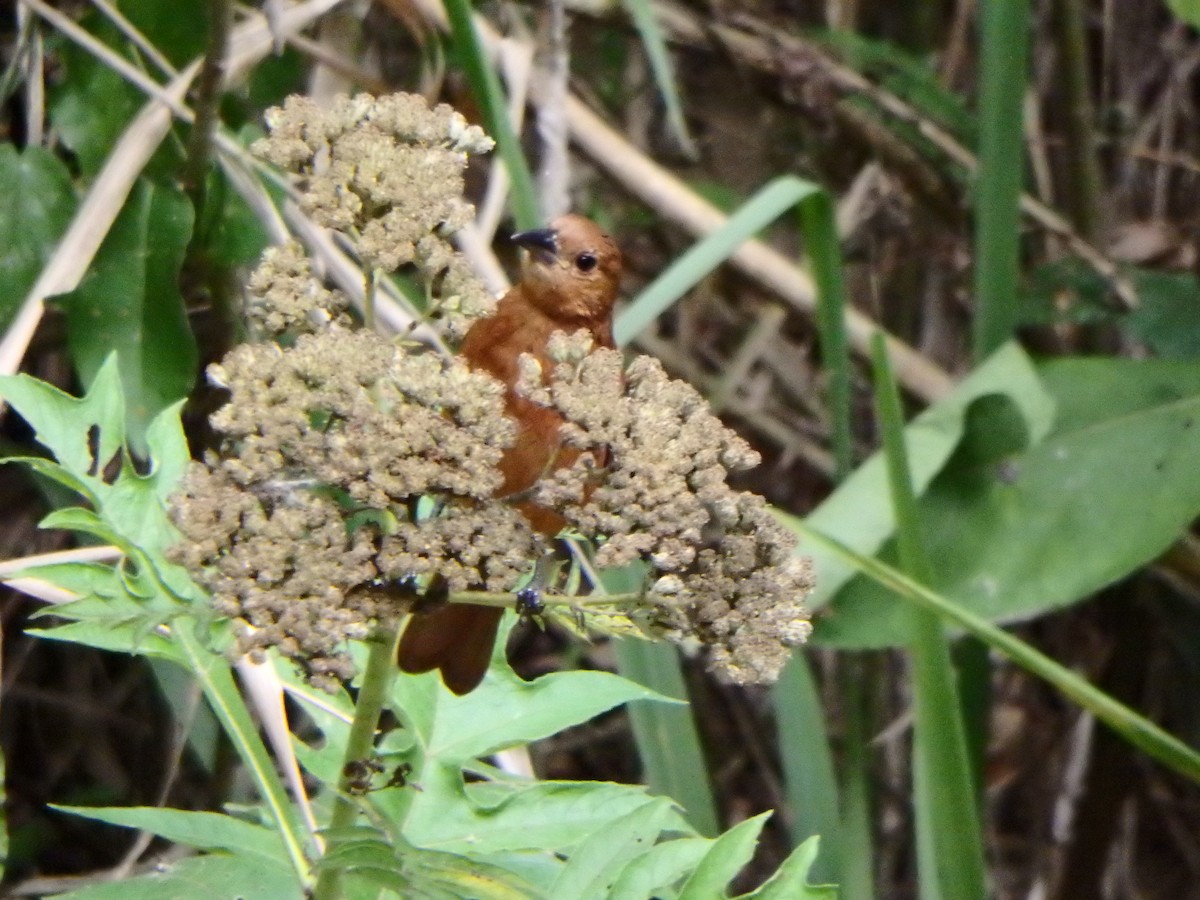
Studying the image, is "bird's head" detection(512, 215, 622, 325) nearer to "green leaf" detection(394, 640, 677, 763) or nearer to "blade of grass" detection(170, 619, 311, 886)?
"green leaf" detection(394, 640, 677, 763)

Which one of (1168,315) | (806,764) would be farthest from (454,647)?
(1168,315)

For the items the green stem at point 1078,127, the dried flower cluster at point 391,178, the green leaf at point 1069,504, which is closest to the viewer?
the dried flower cluster at point 391,178

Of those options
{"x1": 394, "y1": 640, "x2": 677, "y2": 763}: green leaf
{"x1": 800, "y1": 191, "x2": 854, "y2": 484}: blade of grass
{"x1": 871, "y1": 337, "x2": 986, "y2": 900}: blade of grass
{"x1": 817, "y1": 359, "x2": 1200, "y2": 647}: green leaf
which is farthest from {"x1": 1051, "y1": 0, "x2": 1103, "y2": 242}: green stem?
{"x1": 394, "y1": 640, "x2": 677, "y2": 763}: green leaf

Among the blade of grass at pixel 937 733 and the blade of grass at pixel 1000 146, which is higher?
the blade of grass at pixel 1000 146

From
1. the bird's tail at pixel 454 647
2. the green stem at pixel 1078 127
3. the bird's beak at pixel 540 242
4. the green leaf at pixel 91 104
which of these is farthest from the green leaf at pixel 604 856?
the green stem at pixel 1078 127

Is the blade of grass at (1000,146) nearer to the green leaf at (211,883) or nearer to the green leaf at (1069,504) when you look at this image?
the green leaf at (1069,504)

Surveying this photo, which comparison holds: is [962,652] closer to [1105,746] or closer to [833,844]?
[833,844]

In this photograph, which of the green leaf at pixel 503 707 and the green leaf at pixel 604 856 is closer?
the green leaf at pixel 604 856
